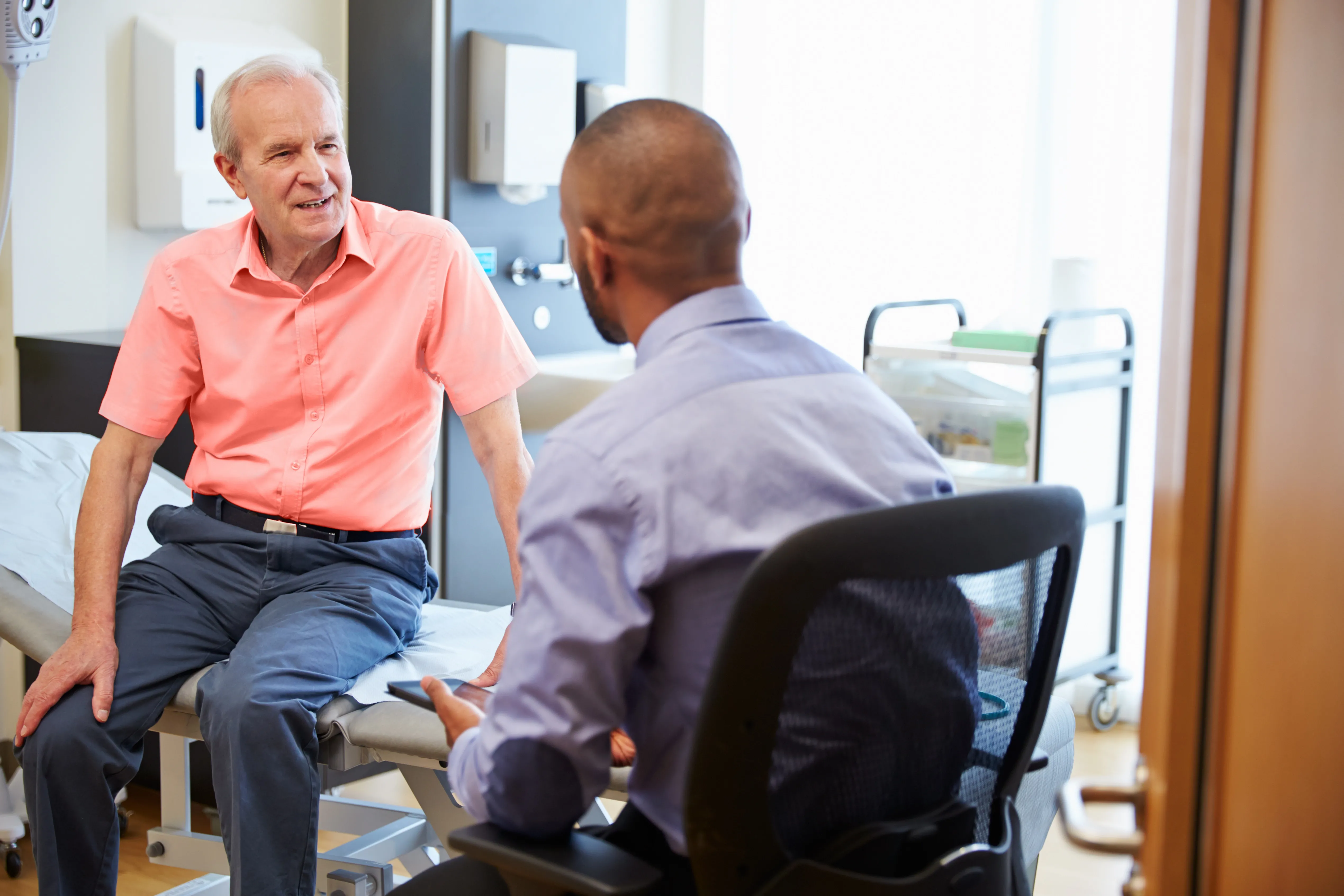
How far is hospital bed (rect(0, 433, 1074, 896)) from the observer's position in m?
1.61

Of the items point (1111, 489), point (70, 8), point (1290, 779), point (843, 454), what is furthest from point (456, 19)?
point (1290, 779)

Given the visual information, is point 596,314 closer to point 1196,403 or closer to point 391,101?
point 1196,403

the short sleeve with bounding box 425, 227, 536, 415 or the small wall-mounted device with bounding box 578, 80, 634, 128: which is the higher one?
the small wall-mounted device with bounding box 578, 80, 634, 128

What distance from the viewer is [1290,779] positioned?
2.28 ft

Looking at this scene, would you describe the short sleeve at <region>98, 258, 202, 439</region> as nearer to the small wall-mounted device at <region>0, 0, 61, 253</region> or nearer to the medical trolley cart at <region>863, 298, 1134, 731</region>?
the small wall-mounted device at <region>0, 0, 61, 253</region>

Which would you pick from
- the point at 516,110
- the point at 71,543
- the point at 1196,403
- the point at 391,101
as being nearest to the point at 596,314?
the point at 1196,403

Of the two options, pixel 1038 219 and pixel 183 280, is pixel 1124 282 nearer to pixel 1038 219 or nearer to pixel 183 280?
pixel 1038 219

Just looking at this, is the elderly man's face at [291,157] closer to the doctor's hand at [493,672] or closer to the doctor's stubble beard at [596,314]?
the doctor's hand at [493,672]

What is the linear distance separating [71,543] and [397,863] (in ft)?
2.84

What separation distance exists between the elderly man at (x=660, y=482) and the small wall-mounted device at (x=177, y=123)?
1870 millimetres

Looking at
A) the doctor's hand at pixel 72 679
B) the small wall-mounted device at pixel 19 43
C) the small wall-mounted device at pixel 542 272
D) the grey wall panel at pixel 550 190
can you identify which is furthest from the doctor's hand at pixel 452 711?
the small wall-mounted device at pixel 542 272

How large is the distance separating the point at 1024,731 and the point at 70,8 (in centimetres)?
243

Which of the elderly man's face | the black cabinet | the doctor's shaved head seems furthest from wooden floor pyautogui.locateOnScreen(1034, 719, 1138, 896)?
the black cabinet

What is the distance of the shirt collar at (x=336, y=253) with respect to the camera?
1893 millimetres
